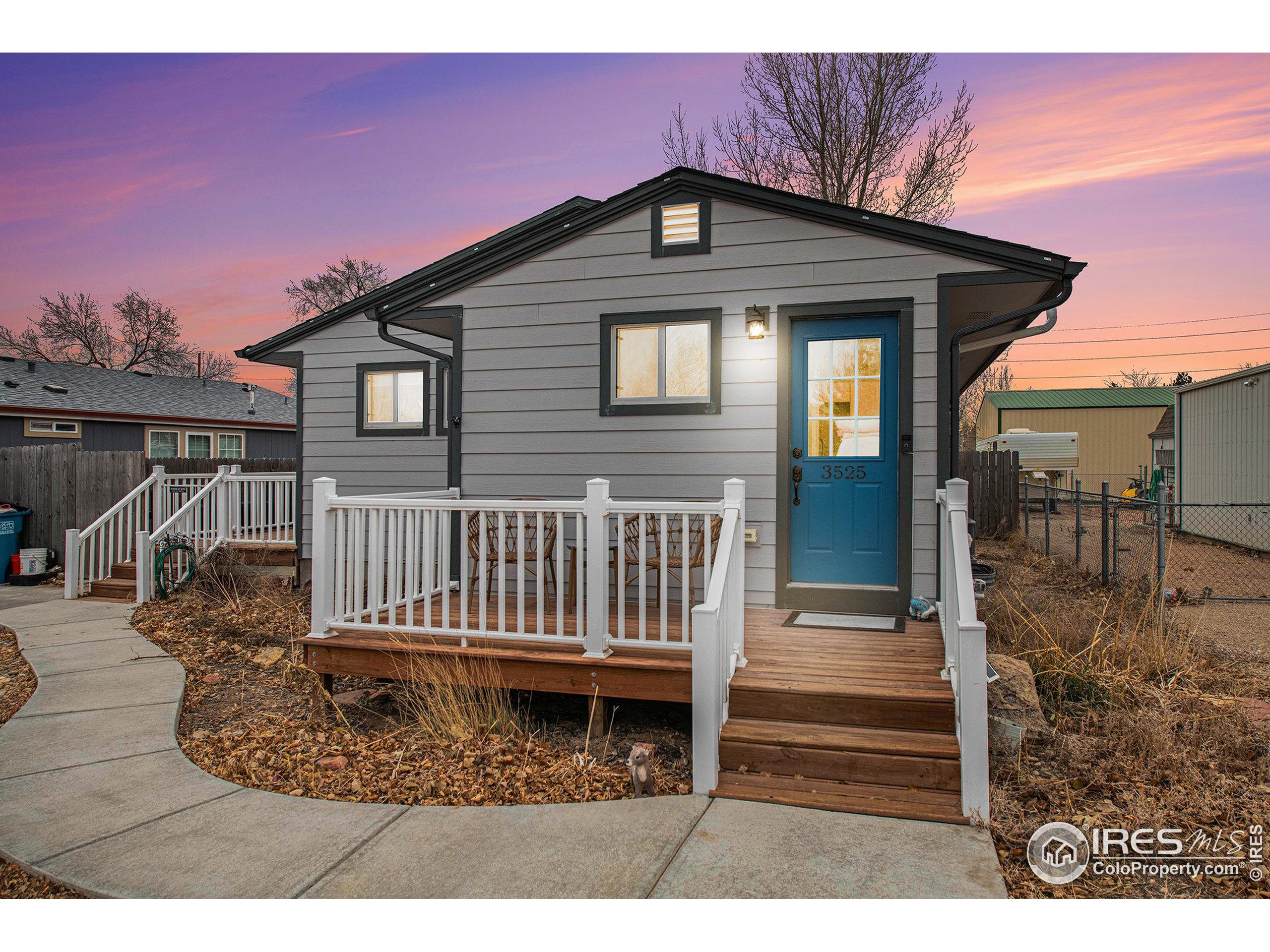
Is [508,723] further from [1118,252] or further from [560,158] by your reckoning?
[1118,252]

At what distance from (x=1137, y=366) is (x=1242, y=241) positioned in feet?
115

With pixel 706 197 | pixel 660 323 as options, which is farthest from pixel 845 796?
pixel 706 197

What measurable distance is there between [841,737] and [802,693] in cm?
28

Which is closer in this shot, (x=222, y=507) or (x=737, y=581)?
(x=737, y=581)

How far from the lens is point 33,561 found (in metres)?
9.88

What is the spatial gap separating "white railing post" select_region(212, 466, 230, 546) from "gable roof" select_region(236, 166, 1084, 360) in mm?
3897

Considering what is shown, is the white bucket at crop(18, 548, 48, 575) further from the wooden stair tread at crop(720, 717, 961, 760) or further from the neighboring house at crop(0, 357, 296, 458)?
the wooden stair tread at crop(720, 717, 961, 760)

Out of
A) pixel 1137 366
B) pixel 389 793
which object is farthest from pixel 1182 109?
pixel 1137 366

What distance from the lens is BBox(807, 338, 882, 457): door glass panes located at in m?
5.12

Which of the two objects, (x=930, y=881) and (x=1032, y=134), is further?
(x=1032, y=134)

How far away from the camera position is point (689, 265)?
551 centimetres

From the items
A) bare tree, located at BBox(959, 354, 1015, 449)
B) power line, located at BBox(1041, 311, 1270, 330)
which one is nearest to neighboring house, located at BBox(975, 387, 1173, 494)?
power line, located at BBox(1041, 311, 1270, 330)

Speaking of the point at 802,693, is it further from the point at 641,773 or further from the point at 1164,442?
the point at 1164,442

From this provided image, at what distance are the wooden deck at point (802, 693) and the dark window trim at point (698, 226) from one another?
2928mm
